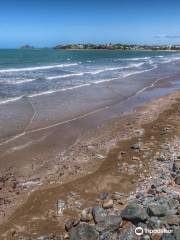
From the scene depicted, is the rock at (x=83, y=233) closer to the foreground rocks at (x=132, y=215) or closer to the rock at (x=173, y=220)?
the foreground rocks at (x=132, y=215)

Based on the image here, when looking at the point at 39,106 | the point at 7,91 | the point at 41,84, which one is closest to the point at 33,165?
the point at 39,106

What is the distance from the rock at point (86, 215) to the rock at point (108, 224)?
36cm

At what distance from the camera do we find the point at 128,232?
6676mm

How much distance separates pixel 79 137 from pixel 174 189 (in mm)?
5851

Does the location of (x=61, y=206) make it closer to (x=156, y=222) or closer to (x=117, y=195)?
(x=117, y=195)

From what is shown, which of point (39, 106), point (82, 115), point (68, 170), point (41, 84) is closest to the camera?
point (68, 170)

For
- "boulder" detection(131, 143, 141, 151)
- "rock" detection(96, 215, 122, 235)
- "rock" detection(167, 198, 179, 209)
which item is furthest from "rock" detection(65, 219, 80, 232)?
"boulder" detection(131, 143, 141, 151)

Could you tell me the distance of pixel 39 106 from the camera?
19016 millimetres

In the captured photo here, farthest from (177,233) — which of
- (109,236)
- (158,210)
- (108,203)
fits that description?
(108,203)

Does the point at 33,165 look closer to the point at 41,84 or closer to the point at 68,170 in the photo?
the point at 68,170

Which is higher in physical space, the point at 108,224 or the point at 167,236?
the point at 167,236

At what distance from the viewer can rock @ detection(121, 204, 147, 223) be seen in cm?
692

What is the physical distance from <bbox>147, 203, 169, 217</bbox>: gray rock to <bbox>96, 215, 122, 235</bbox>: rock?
67 cm

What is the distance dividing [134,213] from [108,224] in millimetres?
612
